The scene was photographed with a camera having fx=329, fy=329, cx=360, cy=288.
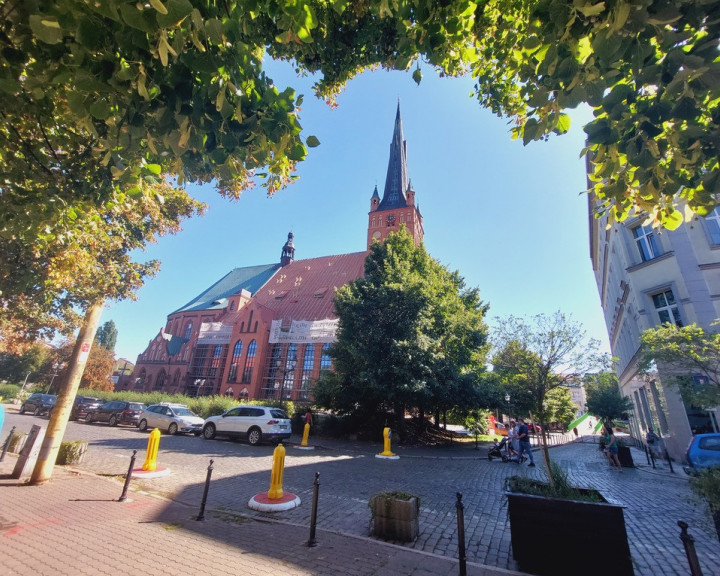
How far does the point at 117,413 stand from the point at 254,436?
40.7 ft

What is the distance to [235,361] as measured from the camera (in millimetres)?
45250

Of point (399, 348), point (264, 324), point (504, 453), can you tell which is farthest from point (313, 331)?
point (264, 324)

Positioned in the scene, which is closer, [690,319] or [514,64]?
[514,64]

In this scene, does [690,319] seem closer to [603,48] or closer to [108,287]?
[603,48]

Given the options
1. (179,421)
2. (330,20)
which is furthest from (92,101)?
(179,421)

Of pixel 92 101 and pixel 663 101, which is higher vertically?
pixel 663 101

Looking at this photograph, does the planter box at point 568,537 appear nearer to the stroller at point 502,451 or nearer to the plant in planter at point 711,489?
the plant in planter at point 711,489

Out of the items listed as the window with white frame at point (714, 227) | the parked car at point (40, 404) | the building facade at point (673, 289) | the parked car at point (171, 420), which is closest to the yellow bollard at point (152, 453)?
the parked car at point (171, 420)

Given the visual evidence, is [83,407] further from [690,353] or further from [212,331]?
[690,353]

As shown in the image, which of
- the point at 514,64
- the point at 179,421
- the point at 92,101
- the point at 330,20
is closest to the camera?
the point at 92,101

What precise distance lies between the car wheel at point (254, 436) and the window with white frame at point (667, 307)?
20.1m

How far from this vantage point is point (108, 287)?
8867 mm

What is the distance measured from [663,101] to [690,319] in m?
18.5

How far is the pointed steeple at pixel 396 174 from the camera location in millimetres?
51503
